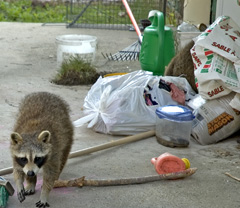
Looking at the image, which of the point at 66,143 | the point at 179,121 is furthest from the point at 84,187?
the point at 179,121

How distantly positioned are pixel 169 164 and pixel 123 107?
107 cm

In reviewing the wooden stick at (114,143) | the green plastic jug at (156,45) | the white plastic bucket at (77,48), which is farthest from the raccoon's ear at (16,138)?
the white plastic bucket at (77,48)

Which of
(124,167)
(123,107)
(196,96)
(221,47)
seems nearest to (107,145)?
(124,167)

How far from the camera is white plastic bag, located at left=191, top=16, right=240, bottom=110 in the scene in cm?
444

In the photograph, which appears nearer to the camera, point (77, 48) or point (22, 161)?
point (22, 161)

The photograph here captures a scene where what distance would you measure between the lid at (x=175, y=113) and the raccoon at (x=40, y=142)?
0.95 metres

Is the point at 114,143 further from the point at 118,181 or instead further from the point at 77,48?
the point at 77,48

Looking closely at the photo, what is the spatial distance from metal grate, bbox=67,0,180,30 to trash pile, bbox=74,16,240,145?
4.04 metres

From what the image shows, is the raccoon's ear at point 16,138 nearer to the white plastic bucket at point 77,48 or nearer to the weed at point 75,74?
the weed at point 75,74

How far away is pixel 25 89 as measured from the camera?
19.3 ft

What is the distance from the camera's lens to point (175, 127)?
14.8 ft

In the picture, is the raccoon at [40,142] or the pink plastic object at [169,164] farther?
the pink plastic object at [169,164]

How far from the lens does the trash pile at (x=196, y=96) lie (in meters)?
4.49

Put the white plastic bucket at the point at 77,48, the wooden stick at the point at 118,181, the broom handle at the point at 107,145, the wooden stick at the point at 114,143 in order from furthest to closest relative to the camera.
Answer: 1. the white plastic bucket at the point at 77,48
2. the wooden stick at the point at 114,143
3. the broom handle at the point at 107,145
4. the wooden stick at the point at 118,181
